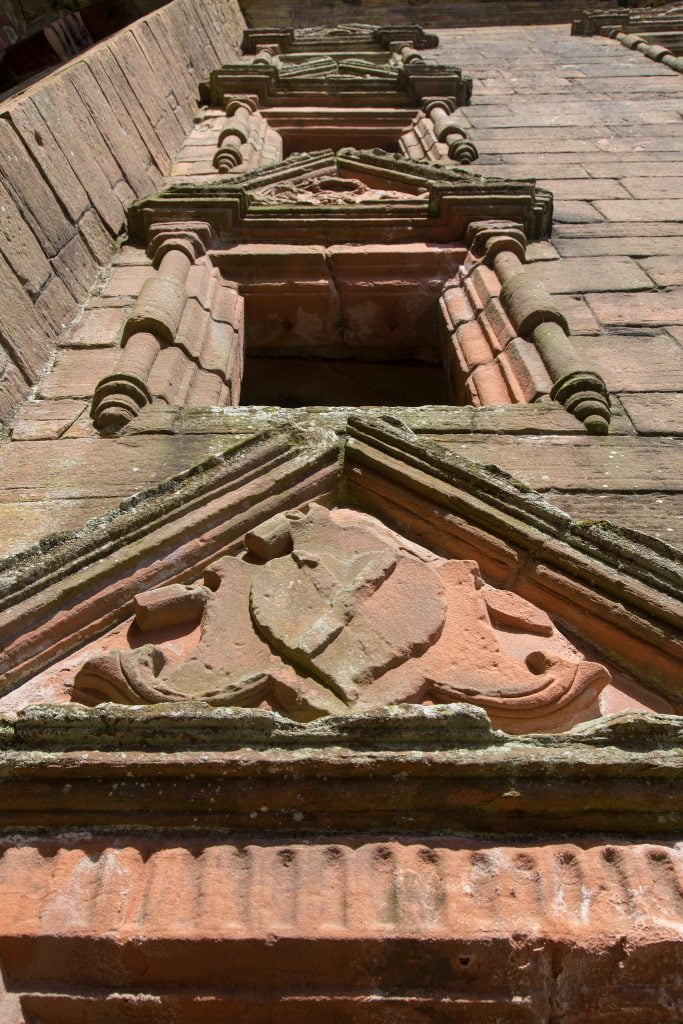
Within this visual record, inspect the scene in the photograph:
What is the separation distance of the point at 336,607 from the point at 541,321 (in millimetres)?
2543

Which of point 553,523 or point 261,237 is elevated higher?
point 261,237

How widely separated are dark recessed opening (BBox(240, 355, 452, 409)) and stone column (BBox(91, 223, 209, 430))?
32.2 inches

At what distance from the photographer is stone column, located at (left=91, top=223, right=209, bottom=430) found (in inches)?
157

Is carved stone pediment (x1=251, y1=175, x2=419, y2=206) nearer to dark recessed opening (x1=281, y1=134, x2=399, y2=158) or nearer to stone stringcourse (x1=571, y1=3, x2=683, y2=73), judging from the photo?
dark recessed opening (x1=281, y1=134, x2=399, y2=158)

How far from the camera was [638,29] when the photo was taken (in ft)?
38.4

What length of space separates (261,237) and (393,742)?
440cm

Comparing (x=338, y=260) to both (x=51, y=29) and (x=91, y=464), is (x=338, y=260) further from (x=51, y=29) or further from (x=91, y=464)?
(x=51, y=29)

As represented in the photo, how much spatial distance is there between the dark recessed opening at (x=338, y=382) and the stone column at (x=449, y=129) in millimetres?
→ 2364

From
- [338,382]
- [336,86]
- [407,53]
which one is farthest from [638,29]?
[338,382]

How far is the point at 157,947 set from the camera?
2006 mm

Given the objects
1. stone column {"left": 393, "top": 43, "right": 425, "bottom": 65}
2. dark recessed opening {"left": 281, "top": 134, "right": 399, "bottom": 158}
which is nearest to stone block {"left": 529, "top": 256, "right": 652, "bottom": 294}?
dark recessed opening {"left": 281, "top": 134, "right": 399, "bottom": 158}

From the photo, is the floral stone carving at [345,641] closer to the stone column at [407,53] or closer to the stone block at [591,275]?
the stone block at [591,275]

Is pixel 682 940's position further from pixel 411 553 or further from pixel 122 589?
pixel 122 589

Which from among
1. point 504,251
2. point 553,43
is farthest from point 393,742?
point 553,43
